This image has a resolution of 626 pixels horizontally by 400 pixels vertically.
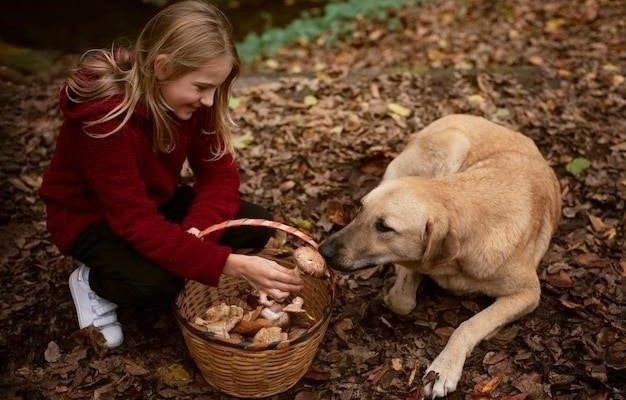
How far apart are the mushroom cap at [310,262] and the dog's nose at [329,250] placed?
24 cm

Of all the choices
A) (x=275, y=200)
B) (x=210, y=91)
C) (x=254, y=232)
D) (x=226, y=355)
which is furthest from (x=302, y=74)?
(x=226, y=355)

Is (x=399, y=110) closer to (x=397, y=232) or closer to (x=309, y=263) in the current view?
(x=397, y=232)

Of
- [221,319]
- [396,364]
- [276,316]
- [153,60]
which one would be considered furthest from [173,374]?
[153,60]

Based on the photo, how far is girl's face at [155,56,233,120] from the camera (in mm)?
3199

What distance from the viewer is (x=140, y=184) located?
3354mm

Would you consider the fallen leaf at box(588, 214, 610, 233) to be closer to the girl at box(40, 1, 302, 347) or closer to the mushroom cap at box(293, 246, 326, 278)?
the mushroom cap at box(293, 246, 326, 278)

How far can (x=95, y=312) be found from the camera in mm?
3803

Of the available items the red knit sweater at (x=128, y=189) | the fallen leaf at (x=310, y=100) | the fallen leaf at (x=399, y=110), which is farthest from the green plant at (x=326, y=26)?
the red knit sweater at (x=128, y=189)

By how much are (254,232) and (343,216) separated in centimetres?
104

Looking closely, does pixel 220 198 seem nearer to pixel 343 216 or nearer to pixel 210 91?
pixel 210 91

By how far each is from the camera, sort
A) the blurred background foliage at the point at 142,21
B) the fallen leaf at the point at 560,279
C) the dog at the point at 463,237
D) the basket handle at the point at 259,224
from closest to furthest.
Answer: the basket handle at the point at 259,224
the dog at the point at 463,237
the fallen leaf at the point at 560,279
the blurred background foliage at the point at 142,21

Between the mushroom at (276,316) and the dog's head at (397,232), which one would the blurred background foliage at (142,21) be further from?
the mushroom at (276,316)

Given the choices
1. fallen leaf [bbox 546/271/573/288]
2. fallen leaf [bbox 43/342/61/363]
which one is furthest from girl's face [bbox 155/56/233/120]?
fallen leaf [bbox 546/271/573/288]

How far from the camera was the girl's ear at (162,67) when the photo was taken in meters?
3.15
